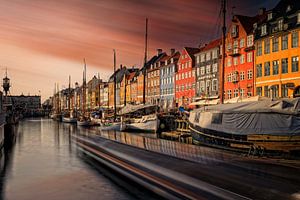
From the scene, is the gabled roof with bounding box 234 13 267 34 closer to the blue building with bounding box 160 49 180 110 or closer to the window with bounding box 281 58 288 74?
the window with bounding box 281 58 288 74

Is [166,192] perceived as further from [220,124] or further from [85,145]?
[85,145]

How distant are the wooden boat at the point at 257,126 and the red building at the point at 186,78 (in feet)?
181

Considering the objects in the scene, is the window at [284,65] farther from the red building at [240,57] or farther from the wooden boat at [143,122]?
the wooden boat at [143,122]

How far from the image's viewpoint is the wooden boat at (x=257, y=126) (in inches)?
1015

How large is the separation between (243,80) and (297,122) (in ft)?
141

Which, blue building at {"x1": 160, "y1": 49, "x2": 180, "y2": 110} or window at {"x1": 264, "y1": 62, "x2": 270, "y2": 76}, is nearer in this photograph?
window at {"x1": 264, "y1": 62, "x2": 270, "y2": 76}

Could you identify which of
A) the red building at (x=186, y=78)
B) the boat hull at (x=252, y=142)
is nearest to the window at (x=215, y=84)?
the red building at (x=186, y=78)

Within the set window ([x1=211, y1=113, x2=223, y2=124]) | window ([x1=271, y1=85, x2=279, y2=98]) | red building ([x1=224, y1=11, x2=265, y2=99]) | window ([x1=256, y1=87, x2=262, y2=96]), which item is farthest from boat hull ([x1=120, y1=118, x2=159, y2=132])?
window ([x1=211, y1=113, x2=223, y2=124])

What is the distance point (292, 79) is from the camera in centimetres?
5319

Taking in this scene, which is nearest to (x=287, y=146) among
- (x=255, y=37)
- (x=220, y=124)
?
(x=220, y=124)

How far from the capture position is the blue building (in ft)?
330

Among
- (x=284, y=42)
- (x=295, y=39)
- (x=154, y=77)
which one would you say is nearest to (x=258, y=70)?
(x=284, y=42)

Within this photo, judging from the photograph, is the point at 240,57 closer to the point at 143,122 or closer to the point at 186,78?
the point at 186,78

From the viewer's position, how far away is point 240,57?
227ft
